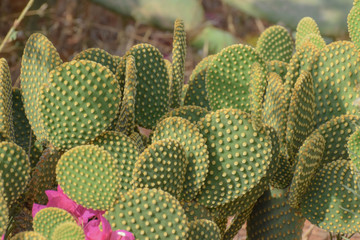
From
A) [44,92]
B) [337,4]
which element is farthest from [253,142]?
[337,4]

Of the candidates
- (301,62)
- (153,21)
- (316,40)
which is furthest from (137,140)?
(153,21)

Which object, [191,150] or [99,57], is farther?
[99,57]

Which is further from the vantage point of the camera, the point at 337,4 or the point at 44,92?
the point at 337,4

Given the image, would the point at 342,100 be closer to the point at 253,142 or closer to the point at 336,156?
the point at 336,156

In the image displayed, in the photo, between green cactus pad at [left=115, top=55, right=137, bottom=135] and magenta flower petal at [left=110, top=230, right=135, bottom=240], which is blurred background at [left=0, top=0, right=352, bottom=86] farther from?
magenta flower petal at [left=110, top=230, right=135, bottom=240]

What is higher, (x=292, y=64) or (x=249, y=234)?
(x=292, y=64)

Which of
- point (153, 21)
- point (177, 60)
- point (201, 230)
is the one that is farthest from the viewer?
point (153, 21)

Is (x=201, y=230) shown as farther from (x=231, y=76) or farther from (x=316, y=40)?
(x=316, y=40)
